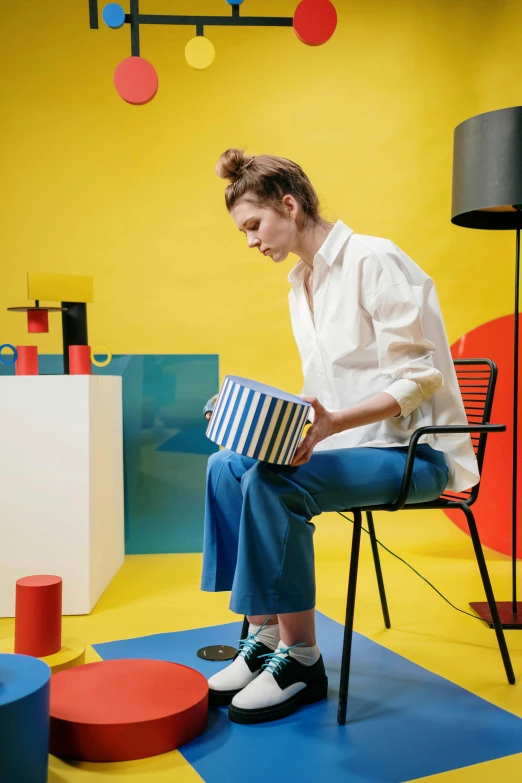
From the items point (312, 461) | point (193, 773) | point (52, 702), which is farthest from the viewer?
point (312, 461)

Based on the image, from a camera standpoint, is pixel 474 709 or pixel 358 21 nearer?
pixel 474 709

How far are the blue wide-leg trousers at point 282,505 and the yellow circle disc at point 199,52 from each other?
46.6 inches

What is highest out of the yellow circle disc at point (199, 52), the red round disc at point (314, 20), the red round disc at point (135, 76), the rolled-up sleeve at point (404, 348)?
the red round disc at point (314, 20)

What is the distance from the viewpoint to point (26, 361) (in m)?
2.46

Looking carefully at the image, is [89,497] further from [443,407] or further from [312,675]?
[443,407]

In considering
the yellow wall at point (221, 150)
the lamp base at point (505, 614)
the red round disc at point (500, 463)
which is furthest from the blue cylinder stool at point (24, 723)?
the red round disc at point (500, 463)

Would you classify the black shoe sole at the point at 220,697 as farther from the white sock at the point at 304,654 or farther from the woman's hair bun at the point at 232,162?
the woman's hair bun at the point at 232,162

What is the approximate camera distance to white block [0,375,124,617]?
2.39 metres

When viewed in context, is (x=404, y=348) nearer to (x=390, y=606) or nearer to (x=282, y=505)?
(x=282, y=505)

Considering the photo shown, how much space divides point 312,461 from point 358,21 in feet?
7.46

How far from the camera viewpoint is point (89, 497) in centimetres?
241

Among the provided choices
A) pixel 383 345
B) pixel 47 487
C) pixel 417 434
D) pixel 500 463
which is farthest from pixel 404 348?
pixel 500 463

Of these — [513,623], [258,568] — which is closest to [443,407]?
[258,568]

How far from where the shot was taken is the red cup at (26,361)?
245cm
